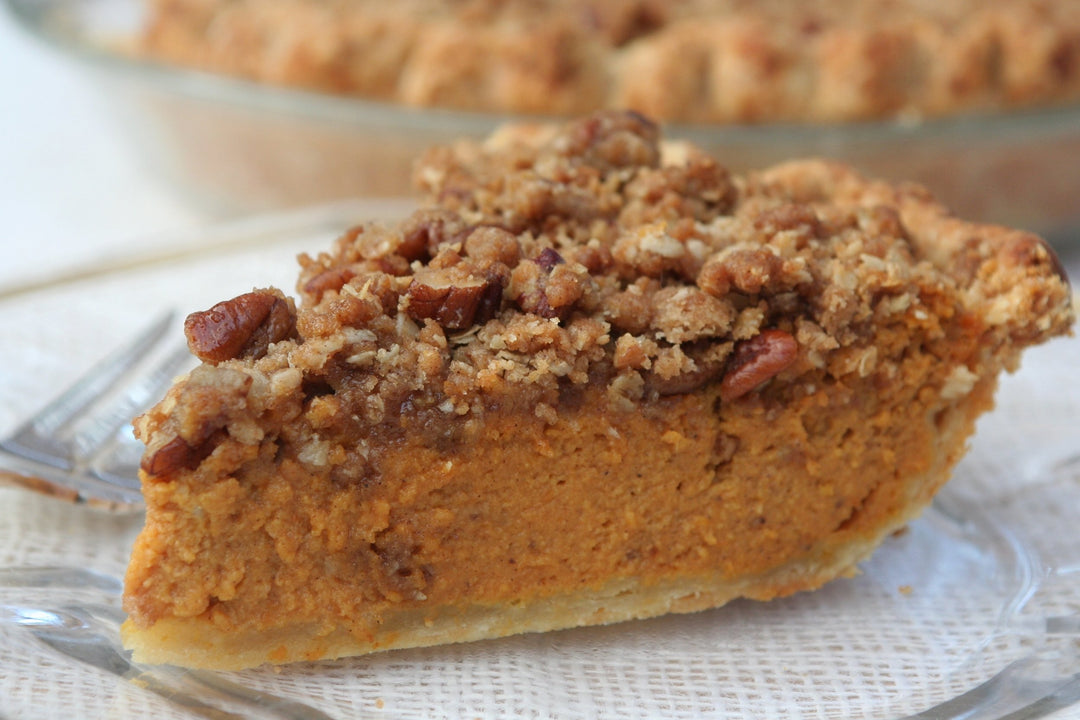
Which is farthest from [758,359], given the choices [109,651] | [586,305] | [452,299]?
[109,651]

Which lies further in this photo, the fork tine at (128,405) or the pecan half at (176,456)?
the fork tine at (128,405)

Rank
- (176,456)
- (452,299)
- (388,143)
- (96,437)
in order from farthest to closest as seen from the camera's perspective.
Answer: (388,143)
(96,437)
(452,299)
(176,456)

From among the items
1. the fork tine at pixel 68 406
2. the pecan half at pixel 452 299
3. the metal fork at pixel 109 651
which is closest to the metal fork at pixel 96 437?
the fork tine at pixel 68 406

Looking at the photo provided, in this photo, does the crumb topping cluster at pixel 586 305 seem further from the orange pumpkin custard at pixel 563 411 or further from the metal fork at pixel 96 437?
the metal fork at pixel 96 437

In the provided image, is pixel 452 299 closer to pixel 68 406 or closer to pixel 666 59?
pixel 68 406

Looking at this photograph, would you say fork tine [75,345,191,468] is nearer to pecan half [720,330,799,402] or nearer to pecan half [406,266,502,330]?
pecan half [406,266,502,330]

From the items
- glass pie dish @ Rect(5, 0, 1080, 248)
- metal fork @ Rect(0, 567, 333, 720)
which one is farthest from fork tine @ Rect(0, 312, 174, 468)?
glass pie dish @ Rect(5, 0, 1080, 248)
